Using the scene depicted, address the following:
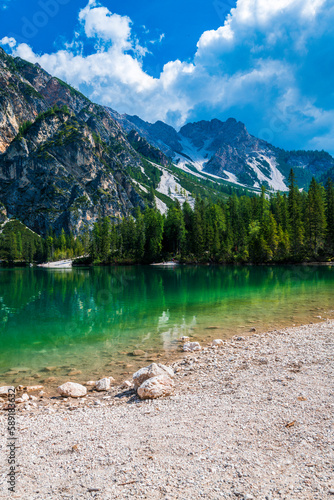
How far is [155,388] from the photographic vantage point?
369 inches

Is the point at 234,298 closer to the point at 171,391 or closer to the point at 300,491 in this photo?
the point at 171,391

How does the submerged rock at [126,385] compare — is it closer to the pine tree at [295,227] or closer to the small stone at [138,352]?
the small stone at [138,352]

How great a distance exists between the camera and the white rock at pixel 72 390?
33.4 ft

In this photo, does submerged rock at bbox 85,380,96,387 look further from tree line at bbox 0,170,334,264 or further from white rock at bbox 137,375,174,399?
tree line at bbox 0,170,334,264

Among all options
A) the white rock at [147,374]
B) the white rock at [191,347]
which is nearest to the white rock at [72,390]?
the white rock at [147,374]

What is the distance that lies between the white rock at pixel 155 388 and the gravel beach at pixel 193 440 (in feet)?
0.99

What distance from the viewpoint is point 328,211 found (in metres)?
88.8

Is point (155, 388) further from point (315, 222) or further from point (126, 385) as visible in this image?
point (315, 222)

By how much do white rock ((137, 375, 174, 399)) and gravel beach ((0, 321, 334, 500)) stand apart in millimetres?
302

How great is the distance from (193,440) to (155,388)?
3.38m

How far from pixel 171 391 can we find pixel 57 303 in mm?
27458

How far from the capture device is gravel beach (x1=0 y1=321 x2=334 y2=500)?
4.72 m

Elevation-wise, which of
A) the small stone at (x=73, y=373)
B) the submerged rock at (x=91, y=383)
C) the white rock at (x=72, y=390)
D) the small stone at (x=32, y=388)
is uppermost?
the white rock at (x=72, y=390)

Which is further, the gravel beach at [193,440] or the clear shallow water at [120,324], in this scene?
the clear shallow water at [120,324]
